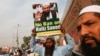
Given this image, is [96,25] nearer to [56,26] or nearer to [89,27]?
[89,27]

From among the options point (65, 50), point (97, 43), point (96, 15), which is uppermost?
point (96, 15)

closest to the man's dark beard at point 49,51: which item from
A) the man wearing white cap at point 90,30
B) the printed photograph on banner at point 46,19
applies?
the printed photograph on banner at point 46,19

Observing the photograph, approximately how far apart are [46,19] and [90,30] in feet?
15.0

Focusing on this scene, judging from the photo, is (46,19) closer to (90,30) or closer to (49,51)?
(49,51)

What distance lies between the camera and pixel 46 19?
6.66 m

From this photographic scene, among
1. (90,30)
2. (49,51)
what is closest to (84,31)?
(90,30)

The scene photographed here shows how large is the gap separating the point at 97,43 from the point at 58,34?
4350 mm

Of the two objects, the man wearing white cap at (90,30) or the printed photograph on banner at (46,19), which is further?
the printed photograph on banner at (46,19)

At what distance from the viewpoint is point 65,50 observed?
19.4 ft

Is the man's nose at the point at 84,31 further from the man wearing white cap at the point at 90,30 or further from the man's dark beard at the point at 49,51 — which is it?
the man's dark beard at the point at 49,51

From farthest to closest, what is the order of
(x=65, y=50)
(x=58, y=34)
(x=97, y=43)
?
(x=58, y=34), (x=65, y=50), (x=97, y=43)

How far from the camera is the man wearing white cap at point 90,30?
6.83ft

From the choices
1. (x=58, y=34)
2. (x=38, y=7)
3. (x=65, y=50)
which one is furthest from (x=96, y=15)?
(x=38, y=7)

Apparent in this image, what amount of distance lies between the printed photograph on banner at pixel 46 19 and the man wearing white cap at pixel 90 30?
4.22 meters
